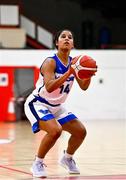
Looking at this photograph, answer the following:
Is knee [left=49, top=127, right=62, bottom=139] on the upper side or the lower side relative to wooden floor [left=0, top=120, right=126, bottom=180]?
upper

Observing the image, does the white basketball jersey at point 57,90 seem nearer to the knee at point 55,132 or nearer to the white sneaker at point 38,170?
the knee at point 55,132

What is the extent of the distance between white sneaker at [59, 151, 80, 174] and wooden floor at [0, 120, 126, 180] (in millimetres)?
86

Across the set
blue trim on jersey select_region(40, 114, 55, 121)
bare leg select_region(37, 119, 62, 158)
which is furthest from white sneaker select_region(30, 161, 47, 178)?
blue trim on jersey select_region(40, 114, 55, 121)

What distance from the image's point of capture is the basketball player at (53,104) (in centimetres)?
778

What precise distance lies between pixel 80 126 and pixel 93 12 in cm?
1979

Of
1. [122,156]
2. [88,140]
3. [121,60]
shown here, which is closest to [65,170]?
[122,156]

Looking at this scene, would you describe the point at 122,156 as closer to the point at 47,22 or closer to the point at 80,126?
the point at 80,126

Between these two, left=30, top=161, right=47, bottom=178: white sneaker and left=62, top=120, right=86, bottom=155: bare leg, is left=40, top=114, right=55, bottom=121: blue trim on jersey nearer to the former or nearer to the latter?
left=62, top=120, right=86, bottom=155: bare leg

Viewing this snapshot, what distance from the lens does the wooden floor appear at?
8148 millimetres

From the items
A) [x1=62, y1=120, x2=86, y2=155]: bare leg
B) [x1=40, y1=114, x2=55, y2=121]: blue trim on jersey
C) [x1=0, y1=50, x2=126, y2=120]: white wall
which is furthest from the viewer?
[x1=0, y1=50, x2=126, y2=120]: white wall

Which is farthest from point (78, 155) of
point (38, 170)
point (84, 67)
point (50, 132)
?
point (84, 67)

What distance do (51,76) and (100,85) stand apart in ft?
47.5

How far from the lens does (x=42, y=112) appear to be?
7941 millimetres

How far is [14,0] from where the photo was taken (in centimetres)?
2455
